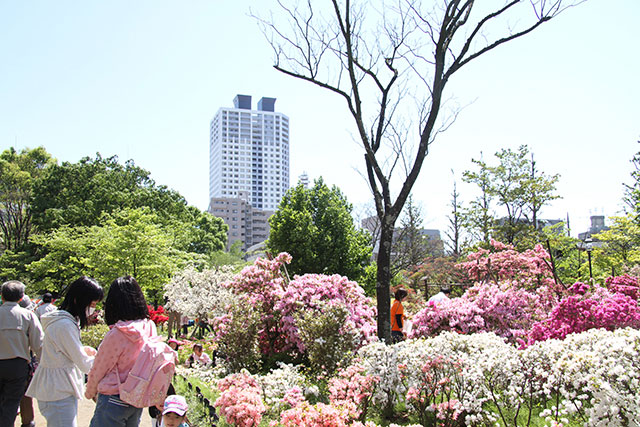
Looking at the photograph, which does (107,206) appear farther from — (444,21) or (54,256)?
(444,21)

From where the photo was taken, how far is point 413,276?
869 inches

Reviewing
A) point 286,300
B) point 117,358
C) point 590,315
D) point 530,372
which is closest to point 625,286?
point 590,315

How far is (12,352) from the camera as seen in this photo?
14.4ft

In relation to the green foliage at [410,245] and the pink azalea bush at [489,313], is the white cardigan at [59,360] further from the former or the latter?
the green foliage at [410,245]

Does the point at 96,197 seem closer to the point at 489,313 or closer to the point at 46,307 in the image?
the point at 46,307

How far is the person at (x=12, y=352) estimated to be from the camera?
4359mm

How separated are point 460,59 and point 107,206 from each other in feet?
78.1

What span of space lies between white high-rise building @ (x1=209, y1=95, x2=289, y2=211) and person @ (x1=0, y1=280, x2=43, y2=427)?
13291 centimetres

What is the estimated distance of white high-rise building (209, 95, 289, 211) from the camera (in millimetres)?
140000

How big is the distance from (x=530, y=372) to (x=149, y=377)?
3111 millimetres

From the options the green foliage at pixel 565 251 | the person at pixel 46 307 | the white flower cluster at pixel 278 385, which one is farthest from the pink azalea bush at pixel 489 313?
the green foliage at pixel 565 251

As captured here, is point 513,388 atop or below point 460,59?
below

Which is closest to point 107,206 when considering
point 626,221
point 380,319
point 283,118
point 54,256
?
point 54,256

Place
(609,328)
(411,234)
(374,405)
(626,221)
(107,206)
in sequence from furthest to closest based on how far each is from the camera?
(411,234) → (107,206) → (626,221) → (609,328) → (374,405)
